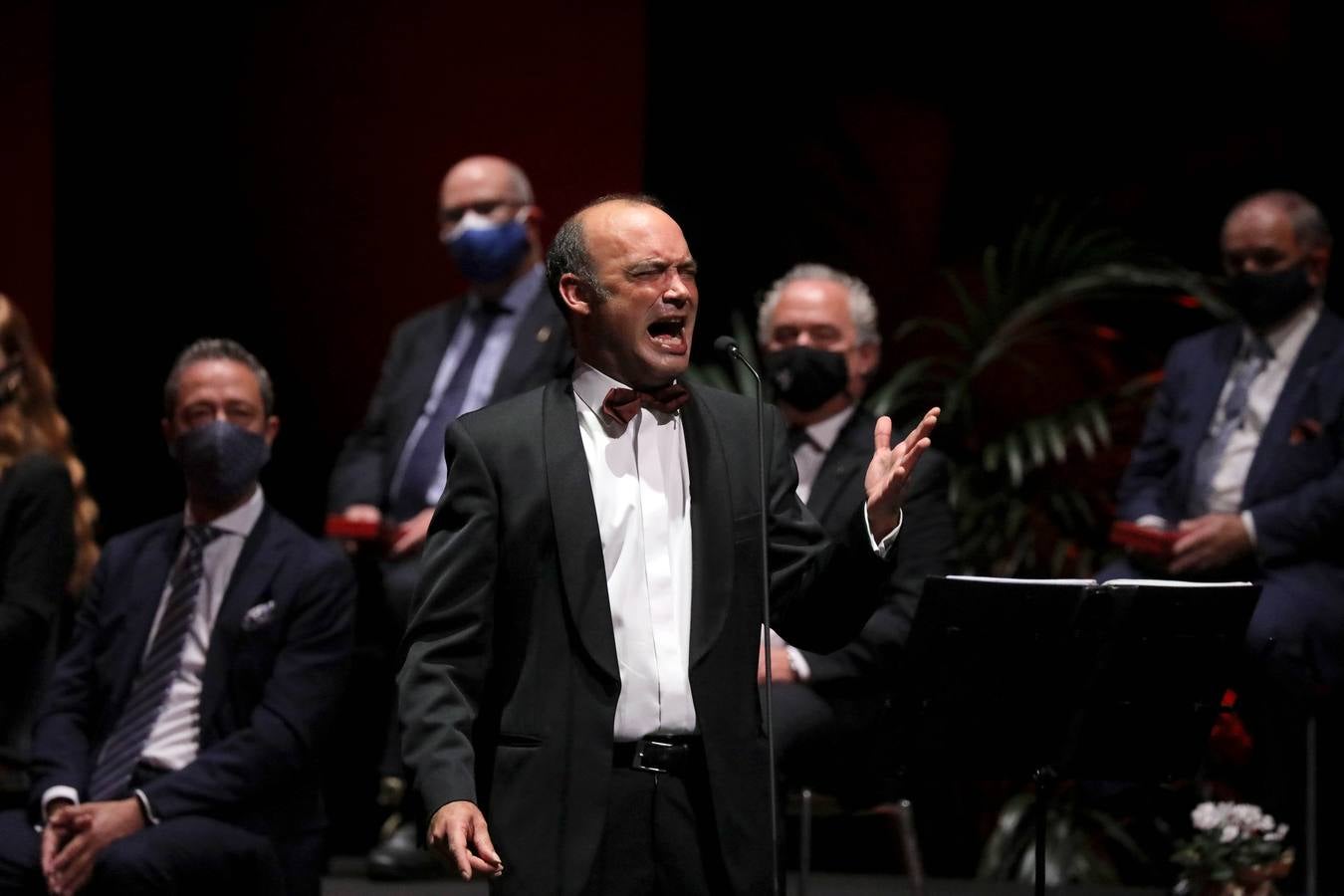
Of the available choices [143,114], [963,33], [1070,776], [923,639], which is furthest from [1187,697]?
[143,114]

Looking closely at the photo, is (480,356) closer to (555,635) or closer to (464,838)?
(555,635)

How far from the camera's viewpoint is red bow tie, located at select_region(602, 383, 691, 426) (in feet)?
9.18

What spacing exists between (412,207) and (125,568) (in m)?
2.50

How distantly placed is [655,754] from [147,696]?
5.45 feet

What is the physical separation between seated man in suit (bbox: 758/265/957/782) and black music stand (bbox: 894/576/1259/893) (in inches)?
28.6

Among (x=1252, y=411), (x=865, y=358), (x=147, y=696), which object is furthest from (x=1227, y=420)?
(x=147, y=696)

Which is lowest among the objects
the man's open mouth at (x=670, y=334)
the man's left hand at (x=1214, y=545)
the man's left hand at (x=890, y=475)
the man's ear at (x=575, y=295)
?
the man's left hand at (x=1214, y=545)

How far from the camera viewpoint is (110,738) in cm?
396

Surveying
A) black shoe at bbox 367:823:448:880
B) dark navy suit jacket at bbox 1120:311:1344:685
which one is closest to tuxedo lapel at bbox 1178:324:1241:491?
dark navy suit jacket at bbox 1120:311:1344:685

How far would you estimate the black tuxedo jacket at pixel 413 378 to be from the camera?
5016mm

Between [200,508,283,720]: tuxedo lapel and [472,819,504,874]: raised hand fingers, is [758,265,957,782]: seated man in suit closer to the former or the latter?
[200,508,283,720]: tuxedo lapel

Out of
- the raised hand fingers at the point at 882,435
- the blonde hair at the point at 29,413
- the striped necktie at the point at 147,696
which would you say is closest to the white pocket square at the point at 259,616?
the striped necktie at the point at 147,696

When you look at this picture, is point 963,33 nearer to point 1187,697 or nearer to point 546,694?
point 1187,697

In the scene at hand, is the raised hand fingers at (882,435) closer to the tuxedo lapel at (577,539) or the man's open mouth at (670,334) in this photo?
the man's open mouth at (670,334)
